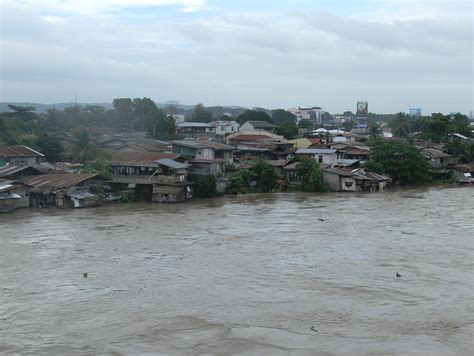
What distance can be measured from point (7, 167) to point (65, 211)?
3630mm

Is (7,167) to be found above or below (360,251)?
above

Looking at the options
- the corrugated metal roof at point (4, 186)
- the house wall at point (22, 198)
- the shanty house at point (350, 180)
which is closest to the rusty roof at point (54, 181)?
the house wall at point (22, 198)

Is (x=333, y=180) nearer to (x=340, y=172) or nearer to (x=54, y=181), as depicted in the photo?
(x=340, y=172)

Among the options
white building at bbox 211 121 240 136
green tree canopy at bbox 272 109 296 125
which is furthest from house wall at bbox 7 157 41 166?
green tree canopy at bbox 272 109 296 125

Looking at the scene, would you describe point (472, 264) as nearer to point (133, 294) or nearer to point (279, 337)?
point (279, 337)

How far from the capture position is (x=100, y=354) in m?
7.89

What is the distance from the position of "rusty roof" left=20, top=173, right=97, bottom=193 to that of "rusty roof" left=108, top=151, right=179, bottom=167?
1.81 meters

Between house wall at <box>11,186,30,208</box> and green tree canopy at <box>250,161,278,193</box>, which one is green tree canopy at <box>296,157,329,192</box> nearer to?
green tree canopy at <box>250,161,278,193</box>

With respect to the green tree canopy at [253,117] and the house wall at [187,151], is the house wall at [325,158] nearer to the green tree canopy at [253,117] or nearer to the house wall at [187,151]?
the house wall at [187,151]

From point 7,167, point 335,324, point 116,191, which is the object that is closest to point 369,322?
point 335,324

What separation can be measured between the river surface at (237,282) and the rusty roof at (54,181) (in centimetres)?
105

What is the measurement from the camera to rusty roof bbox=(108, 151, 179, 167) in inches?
856

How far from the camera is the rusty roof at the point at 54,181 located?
19609 millimetres

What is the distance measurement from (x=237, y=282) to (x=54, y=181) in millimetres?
11062
